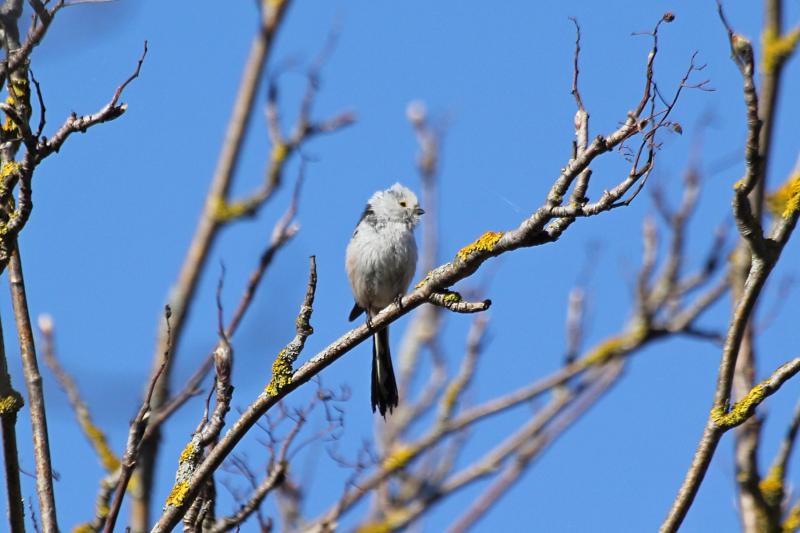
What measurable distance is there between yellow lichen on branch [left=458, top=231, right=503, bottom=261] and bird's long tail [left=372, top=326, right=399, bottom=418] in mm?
2741

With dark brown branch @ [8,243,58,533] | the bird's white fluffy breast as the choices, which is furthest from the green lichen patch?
the bird's white fluffy breast

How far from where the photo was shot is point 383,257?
6297 millimetres

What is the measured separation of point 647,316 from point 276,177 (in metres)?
2.92

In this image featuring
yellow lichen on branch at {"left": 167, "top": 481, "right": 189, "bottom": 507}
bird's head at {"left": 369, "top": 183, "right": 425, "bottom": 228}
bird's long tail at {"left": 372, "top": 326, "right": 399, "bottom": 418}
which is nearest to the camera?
yellow lichen on branch at {"left": 167, "top": 481, "right": 189, "bottom": 507}

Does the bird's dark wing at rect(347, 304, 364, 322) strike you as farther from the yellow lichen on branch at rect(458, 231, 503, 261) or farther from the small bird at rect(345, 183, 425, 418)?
the yellow lichen on branch at rect(458, 231, 503, 261)

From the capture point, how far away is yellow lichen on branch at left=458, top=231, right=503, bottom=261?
3037 mm

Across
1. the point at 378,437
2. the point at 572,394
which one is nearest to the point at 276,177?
the point at 572,394

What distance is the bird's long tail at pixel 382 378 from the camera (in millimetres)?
5820

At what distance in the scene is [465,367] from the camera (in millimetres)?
7043

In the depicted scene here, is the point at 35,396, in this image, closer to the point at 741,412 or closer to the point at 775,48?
the point at 741,412

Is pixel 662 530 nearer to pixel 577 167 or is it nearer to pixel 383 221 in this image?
pixel 577 167

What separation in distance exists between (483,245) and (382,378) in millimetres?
3026

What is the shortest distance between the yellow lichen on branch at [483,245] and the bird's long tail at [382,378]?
8.99ft

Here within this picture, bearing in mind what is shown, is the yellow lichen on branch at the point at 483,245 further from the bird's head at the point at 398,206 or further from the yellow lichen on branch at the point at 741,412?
the bird's head at the point at 398,206
